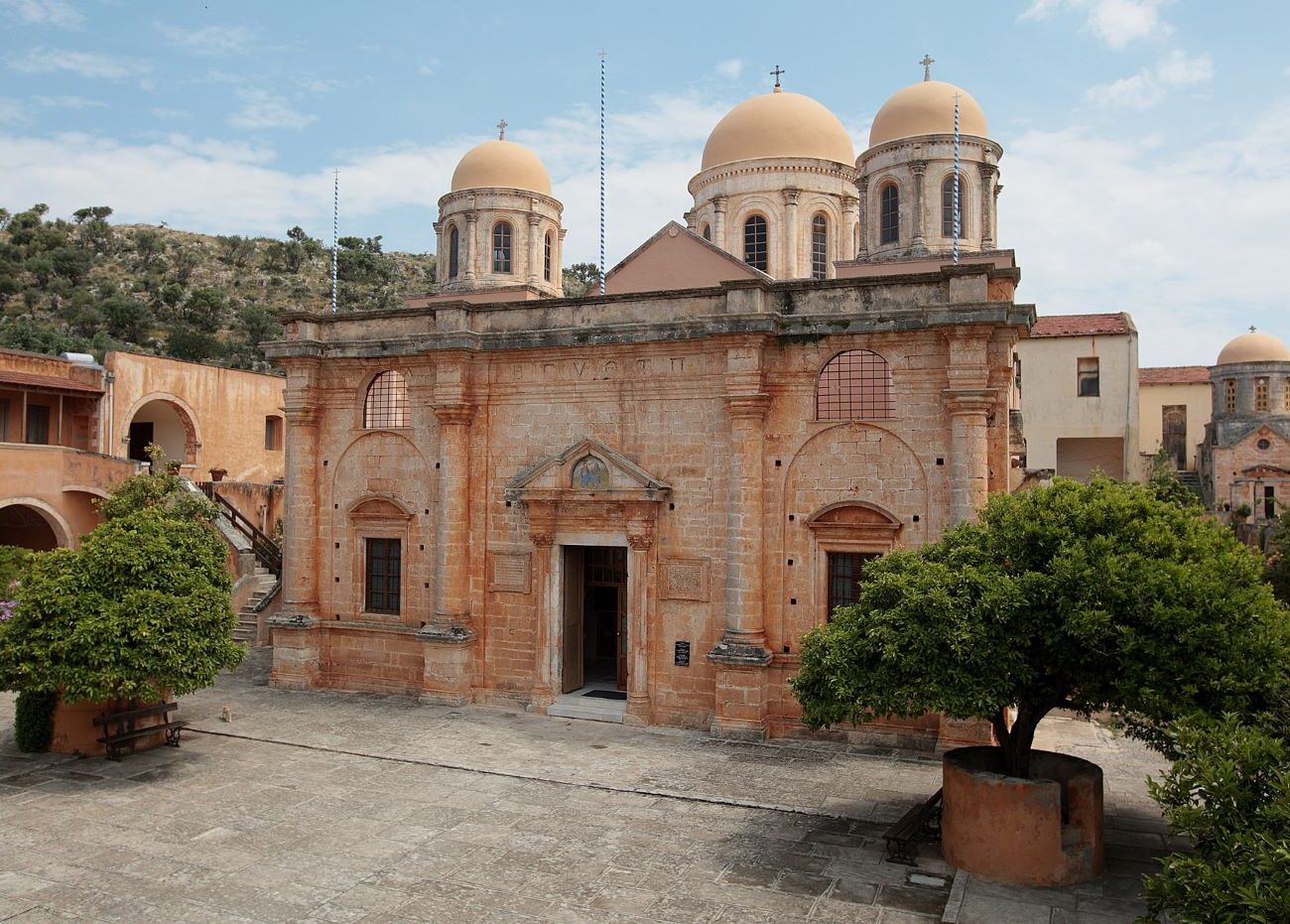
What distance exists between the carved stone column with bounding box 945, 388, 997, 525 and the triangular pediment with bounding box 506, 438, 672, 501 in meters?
4.64

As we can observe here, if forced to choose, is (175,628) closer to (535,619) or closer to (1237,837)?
(535,619)

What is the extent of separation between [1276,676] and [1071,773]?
2364 mm

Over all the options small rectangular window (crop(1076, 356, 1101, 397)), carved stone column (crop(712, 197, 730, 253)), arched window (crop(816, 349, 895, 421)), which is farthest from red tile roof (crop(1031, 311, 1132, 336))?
arched window (crop(816, 349, 895, 421))

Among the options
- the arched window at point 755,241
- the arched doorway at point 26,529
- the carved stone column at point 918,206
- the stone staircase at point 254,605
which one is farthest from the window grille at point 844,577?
the arched doorway at point 26,529

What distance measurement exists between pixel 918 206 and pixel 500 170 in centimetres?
1260

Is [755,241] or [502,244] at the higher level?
[502,244]

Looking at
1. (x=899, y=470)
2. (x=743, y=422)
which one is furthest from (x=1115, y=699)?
(x=743, y=422)

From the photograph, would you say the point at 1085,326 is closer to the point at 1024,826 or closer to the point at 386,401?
the point at 386,401

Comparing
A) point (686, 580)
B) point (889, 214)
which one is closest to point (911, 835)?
point (686, 580)

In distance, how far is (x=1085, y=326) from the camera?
36938mm

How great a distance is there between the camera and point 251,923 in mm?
8875

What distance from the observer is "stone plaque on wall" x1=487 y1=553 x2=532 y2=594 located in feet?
56.5

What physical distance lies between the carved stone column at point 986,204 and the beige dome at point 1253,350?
104ft

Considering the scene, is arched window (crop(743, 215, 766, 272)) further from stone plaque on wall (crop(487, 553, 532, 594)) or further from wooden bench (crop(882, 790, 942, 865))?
wooden bench (crop(882, 790, 942, 865))
